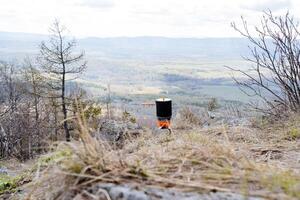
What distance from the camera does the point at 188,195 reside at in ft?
5.99

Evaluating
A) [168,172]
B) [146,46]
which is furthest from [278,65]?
[146,46]

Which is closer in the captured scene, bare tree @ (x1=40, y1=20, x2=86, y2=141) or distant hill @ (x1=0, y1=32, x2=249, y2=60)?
bare tree @ (x1=40, y1=20, x2=86, y2=141)

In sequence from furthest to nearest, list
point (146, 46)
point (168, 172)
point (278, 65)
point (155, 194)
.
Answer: point (146, 46) → point (278, 65) → point (168, 172) → point (155, 194)

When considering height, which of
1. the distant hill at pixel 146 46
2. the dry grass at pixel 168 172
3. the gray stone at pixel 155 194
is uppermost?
the distant hill at pixel 146 46

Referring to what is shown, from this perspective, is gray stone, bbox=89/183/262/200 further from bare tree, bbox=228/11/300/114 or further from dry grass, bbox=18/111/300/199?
bare tree, bbox=228/11/300/114

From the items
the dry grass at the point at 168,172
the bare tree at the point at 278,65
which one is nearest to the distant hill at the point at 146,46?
the bare tree at the point at 278,65

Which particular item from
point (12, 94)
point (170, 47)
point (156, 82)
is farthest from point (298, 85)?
point (170, 47)

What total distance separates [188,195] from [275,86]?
556 cm

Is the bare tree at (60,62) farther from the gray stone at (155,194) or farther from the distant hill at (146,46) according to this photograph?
the distant hill at (146,46)

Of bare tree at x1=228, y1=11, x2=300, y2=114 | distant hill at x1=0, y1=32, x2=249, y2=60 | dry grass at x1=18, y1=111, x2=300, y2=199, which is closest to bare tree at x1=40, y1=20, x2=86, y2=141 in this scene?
bare tree at x1=228, y1=11, x2=300, y2=114

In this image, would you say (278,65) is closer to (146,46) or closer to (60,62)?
(60,62)

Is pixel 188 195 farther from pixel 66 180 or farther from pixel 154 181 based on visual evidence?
pixel 66 180

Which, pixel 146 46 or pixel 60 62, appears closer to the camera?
pixel 60 62

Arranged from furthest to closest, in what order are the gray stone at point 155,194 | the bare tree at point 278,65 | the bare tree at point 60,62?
the bare tree at point 60,62 → the bare tree at point 278,65 → the gray stone at point 155,194
